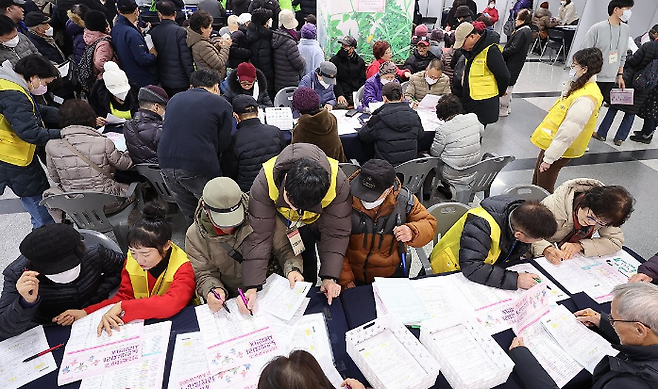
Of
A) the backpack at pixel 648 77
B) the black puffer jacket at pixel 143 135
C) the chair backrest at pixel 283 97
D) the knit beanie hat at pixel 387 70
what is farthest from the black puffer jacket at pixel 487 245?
the backpack at pixel 648 77

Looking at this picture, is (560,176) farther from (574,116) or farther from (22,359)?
(22,359)

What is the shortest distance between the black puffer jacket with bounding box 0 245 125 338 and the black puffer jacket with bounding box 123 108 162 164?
1.28 meters

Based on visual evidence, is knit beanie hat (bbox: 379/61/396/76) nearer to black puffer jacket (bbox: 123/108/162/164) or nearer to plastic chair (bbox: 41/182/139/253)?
black puffer jacket (bbox: 123/108/162/164)

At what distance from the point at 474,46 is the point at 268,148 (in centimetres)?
271

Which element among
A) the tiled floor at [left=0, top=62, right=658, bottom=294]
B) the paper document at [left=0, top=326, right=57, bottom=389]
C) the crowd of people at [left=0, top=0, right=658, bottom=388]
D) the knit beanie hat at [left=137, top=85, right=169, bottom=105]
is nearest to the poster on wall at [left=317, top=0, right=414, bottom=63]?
the crowd of people at [left=0, top=0, right=658, bottom=388]

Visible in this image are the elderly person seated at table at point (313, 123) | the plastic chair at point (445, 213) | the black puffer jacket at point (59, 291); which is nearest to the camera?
the black puffer jacket at point (59, 291)

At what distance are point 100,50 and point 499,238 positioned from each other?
4629 mm

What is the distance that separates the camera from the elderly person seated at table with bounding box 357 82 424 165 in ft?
11.4

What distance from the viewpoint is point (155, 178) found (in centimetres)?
336

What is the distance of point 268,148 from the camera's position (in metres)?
3.15

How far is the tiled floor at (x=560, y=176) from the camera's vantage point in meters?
3.81

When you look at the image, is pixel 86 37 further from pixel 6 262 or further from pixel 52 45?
pixel 6 262

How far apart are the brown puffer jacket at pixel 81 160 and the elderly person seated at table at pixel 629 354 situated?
302cm

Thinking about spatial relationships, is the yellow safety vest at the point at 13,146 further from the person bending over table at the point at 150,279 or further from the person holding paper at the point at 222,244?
the person holding paper at the point at 222,244
